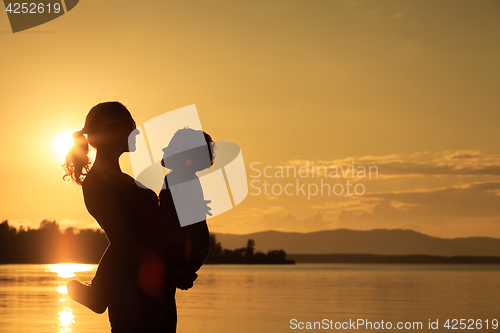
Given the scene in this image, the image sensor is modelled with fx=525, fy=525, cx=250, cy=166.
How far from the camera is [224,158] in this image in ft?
8.21

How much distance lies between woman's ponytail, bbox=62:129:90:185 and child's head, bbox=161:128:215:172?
385 millimetres

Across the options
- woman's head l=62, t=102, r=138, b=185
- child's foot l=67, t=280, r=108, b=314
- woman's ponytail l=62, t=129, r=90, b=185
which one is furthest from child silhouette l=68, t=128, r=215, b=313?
woman's ponytail l=62, t=129, r=90, b=185

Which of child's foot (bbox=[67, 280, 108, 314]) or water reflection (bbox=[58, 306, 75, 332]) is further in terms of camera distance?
water reflection (bbox=[58, 306, 75, 332])

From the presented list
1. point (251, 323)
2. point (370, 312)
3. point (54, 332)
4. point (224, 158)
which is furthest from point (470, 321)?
point (224, 158)

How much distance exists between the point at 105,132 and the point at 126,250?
0.52 metres

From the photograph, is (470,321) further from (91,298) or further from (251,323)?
(91,298)

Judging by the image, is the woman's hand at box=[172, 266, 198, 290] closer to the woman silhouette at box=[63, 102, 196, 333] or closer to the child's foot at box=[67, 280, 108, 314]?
the woman silhouette at box=[63, 102, 196, 333]

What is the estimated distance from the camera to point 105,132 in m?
2.20

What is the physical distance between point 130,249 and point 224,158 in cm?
70

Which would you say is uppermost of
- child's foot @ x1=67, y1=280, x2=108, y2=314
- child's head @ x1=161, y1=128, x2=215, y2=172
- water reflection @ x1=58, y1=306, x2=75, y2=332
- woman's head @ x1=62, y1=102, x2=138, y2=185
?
woman's head @ x1=62, y1=102, x2=138, y2=185

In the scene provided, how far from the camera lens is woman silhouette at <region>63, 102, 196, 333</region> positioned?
6.56 feet

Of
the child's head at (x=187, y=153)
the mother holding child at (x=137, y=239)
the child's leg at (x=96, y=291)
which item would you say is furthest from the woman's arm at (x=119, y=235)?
→ the child's head at (x=187, y=153)

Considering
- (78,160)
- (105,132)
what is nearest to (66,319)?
(78,160)

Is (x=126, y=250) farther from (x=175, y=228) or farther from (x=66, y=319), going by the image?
(x=66, y=319)
